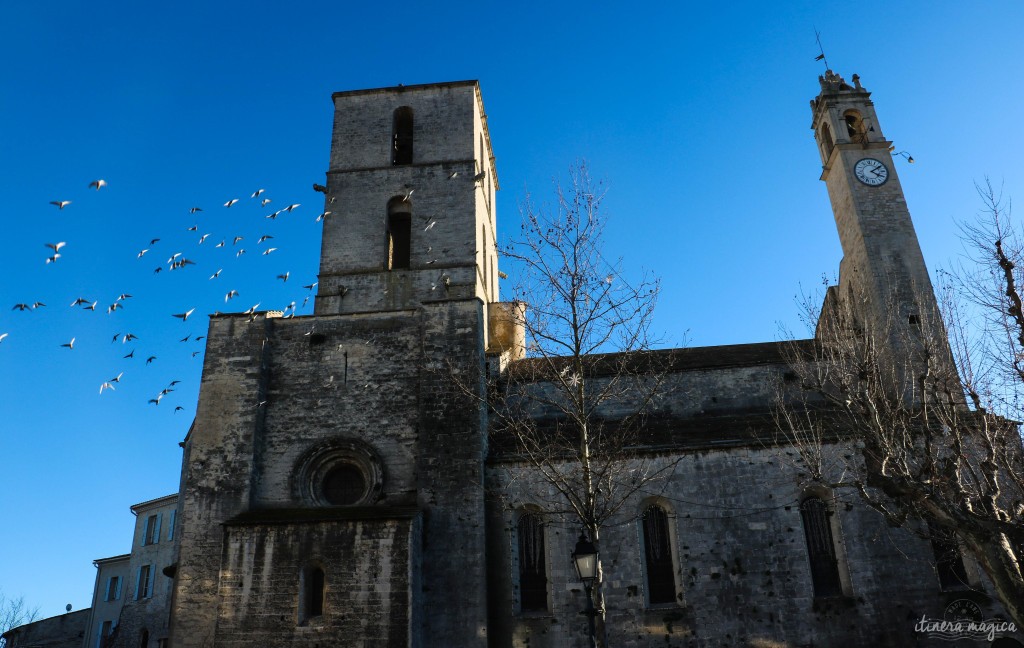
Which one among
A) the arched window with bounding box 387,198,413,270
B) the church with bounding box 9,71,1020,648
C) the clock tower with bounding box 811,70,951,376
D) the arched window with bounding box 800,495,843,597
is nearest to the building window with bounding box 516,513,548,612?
the church with bounding box 9,71,1020,648

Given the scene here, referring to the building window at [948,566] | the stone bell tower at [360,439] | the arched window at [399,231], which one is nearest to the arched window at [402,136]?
the stone bell tower at [360,439]

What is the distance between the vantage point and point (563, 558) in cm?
1538

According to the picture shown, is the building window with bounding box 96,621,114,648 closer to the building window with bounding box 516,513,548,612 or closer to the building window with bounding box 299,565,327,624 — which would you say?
the building window with bounding box 299,565,327,624

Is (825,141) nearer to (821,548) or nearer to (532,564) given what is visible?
(821,548)

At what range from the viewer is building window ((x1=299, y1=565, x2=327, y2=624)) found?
14.4 metres

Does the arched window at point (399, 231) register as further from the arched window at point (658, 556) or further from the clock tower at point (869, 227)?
the clock tower at point (869, 227)

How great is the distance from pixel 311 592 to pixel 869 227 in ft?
50.4

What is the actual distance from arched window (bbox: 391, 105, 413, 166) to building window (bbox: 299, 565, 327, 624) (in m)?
12.5

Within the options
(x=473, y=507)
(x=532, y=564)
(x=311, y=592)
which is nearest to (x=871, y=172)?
(x=532, y=564)

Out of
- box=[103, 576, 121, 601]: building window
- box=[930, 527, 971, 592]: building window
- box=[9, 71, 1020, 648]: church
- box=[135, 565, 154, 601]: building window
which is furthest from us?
box=[103, 576, 121, 601]: building window

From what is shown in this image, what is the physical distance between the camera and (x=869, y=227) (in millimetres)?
19391

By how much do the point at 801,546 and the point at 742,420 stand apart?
3.14m

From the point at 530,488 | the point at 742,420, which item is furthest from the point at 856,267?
the point at 530,488

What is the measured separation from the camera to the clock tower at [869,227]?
1812 centimetres
